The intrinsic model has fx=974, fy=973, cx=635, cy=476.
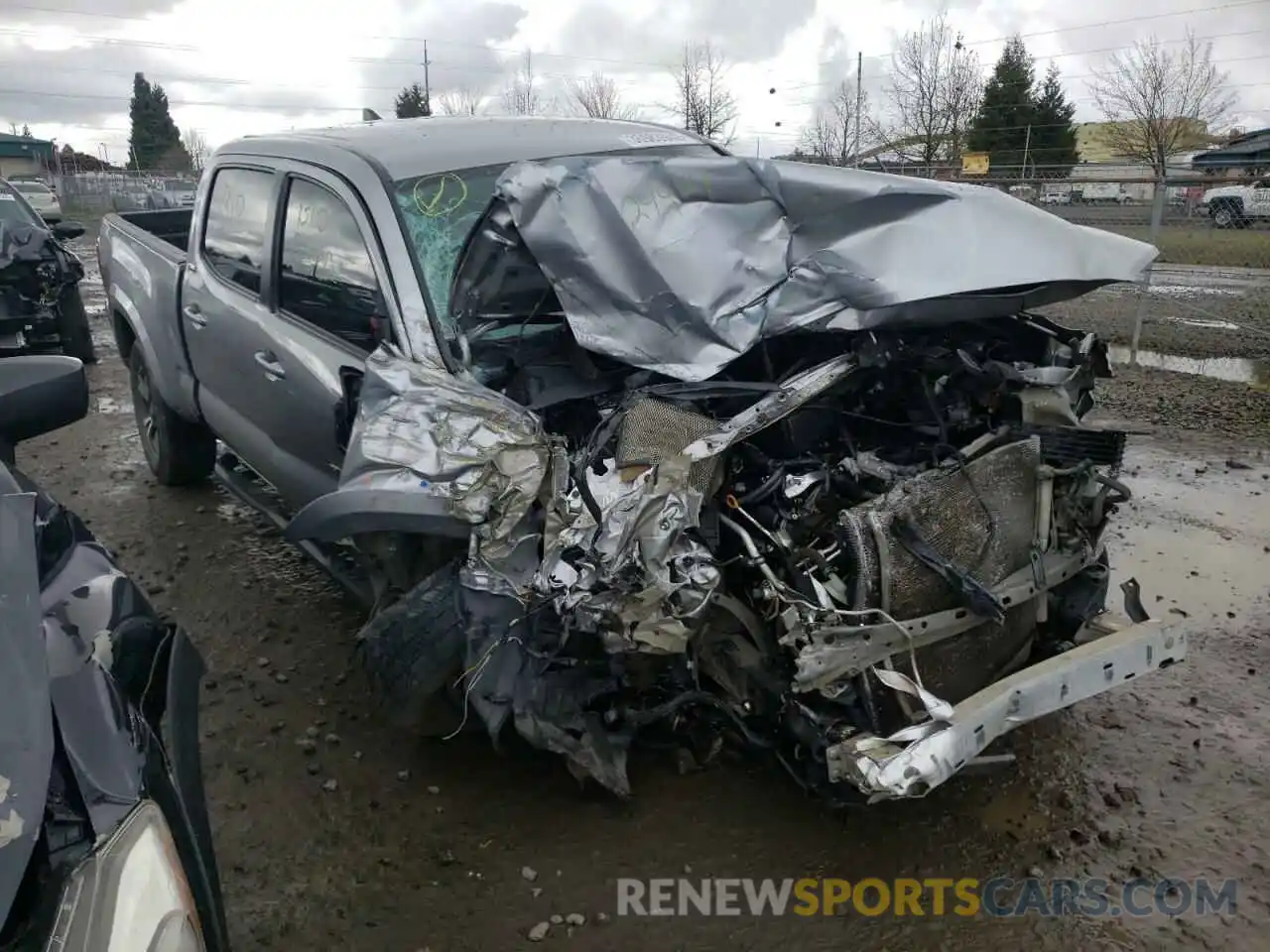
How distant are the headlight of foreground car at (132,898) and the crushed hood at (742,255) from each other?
1857 millimetres

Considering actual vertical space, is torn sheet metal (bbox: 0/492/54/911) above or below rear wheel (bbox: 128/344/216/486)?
above

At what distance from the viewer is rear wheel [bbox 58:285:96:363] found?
8.70 metres

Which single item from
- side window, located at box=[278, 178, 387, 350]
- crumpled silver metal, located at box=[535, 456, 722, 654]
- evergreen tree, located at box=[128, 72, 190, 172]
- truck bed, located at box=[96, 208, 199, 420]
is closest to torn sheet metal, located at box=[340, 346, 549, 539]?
crumpled silver metal, located at box=[535, 456, 722, 654]

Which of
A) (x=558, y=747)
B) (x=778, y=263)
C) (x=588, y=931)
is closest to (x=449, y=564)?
(x=558, y=747)

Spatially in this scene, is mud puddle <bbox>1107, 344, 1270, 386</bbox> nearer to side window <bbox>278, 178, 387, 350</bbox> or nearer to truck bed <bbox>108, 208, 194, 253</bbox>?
side window <bbox>278, 178, 387, 350</bbox>

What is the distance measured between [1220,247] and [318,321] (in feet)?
57.5

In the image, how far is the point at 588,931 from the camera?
2.60 m

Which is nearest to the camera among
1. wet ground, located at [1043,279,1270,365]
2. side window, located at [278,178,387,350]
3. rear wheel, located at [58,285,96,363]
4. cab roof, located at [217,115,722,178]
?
side window, located at [278,178,387,350]

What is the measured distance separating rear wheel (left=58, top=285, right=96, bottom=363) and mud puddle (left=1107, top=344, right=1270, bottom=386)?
9275mm

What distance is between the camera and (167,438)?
5637mm

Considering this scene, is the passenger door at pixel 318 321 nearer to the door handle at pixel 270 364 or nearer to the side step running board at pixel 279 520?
the door handle at pixel 270 364

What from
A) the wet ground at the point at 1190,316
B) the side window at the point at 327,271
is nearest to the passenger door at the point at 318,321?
the side window at the point at 327,271

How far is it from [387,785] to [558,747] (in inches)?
31.5

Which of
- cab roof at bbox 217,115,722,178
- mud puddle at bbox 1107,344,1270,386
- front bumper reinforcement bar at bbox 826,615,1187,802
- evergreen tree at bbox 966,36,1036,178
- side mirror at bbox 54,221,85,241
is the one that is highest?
evergreen tree at bbox 966,36,1036,178
